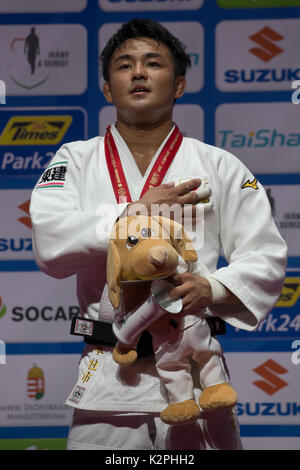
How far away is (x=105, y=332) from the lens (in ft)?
6.02

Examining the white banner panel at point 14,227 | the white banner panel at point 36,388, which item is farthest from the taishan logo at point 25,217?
the white banner panel at point 36,388

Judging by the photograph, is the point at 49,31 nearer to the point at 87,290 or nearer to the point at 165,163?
the point at 165,163

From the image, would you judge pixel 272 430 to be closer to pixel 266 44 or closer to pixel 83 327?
pixel 83 327

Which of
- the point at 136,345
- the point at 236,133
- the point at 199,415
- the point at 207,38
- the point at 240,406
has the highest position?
the point at 207,38

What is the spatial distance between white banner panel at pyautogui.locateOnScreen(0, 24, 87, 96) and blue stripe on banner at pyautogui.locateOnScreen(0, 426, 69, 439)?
1.66 m

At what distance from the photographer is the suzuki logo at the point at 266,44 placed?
303cm

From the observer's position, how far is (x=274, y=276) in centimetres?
186

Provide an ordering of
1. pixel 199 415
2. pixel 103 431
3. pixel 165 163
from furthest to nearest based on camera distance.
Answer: pixel 165 163, pixel 103 431, pixel 199 415

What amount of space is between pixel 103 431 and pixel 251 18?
2126 millimetres

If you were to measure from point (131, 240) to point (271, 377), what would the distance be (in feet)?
5.68

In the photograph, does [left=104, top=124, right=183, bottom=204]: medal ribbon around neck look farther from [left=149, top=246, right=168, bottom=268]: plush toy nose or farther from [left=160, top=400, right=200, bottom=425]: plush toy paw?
[left=160, top=400, right=200, bottom=425]: plush toy paw

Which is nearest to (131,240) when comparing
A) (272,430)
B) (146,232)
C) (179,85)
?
(146,232)

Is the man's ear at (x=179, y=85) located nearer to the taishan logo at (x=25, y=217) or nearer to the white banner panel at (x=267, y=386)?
the taishan logo at (x=25, y=217)
